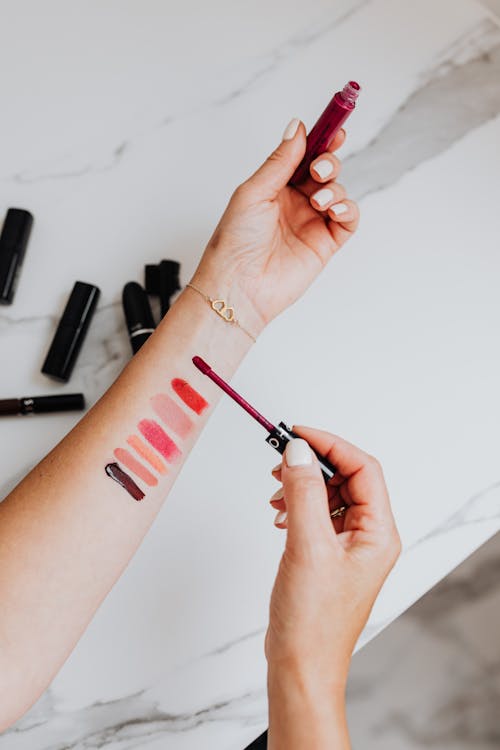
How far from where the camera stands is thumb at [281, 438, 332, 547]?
22.6 inches

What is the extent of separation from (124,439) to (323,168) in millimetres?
361

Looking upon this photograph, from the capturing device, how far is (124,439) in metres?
0.69

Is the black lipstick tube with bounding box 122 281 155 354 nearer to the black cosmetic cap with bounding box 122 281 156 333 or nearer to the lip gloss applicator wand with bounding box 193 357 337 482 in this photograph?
the black cosmetic cap with bounding box 122 281 156 333

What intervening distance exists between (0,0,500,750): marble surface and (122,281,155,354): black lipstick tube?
0.03 metres

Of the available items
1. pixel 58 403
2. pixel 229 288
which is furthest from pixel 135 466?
pixel 229 288

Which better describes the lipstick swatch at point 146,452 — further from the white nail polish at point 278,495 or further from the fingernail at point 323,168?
the fingernail at point 323,168

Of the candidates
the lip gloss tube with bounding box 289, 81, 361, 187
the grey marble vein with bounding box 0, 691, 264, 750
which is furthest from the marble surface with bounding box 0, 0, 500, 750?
the lip gloss tube with bounding box 289, 81, 361, 187

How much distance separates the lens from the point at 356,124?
871 mm

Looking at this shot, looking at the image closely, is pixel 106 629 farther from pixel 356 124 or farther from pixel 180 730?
pixel 356 124

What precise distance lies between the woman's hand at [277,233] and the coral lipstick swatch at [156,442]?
125mm

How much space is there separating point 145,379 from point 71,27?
495 millimetres

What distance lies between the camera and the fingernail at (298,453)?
60 cm

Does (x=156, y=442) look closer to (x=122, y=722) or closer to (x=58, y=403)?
(x=58, y=403)

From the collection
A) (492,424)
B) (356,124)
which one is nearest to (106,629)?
(492,424)
